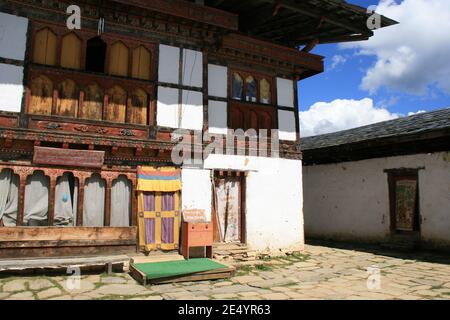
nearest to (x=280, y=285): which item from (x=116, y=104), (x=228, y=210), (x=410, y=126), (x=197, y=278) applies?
(x=197, y=278)

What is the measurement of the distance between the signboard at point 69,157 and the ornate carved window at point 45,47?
2.17 meters

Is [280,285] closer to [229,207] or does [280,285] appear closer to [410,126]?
[229,207]

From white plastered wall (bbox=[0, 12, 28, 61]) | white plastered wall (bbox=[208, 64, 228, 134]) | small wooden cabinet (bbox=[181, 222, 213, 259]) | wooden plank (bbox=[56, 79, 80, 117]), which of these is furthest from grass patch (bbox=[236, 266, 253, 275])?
white plastered wall (bbox=[0, 12, 28, 61])

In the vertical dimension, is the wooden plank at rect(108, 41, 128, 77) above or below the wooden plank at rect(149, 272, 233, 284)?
above

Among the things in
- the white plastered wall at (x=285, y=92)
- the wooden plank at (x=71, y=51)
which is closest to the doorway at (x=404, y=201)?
the white plastered wall at (x=285, y=92)

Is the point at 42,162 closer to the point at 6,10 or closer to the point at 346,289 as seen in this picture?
the point at 6,10

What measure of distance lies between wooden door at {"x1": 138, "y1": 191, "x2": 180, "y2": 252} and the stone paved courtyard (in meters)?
1.52

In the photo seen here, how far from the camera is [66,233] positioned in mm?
8594

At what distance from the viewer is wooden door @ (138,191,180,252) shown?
31.1 ft

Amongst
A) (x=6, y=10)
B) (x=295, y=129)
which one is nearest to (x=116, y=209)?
(x=6, y=10)

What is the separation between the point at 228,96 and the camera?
1137 cm

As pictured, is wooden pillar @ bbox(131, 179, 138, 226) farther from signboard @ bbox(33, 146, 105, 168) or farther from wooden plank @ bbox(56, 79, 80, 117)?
wooden plank @ bbox(56, 79, 80, 117)

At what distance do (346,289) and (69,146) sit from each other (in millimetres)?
6932

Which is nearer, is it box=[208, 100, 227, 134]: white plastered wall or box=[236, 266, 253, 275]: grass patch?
box=[236, 266, 253, 275]: grass patch
